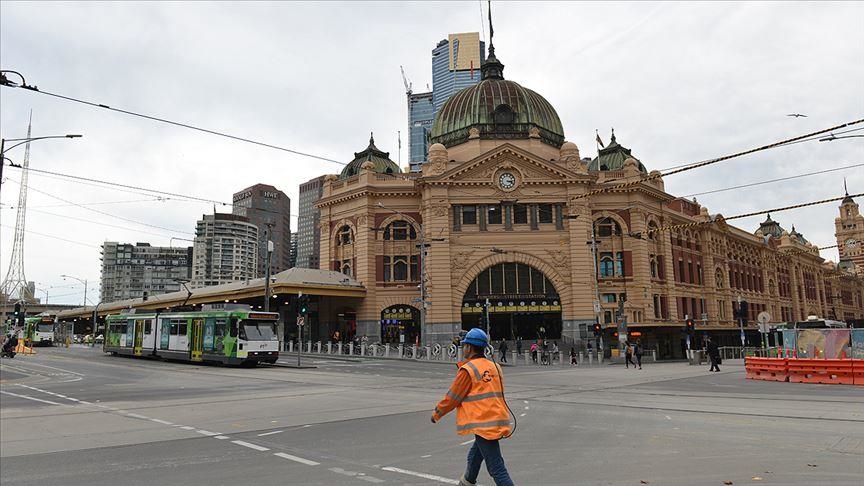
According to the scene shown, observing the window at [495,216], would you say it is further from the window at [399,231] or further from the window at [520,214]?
the window at [399,231]

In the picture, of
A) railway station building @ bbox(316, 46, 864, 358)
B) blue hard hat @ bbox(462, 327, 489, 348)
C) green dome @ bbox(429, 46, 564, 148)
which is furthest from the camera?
green dome @ bbox(429, 46, 564, 148)

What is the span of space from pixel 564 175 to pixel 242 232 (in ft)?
287

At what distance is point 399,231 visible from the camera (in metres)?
58.3

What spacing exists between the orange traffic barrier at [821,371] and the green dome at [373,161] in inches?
1828

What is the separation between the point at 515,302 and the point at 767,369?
2896 centimetres

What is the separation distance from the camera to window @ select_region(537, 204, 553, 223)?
5475 centimetres

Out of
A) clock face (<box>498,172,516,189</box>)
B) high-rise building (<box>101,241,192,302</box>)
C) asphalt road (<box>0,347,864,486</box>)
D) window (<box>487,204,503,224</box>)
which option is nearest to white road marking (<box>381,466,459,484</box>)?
asphalt road (<box>0,347,864,486</box>)

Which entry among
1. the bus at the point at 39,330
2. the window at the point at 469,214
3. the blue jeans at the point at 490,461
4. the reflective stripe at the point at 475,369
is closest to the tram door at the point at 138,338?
the window at the point at 469,214

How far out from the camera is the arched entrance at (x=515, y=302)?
175 feet

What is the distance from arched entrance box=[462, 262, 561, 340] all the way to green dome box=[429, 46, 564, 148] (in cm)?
1382

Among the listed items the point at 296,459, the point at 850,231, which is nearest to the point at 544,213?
the point at 296,459

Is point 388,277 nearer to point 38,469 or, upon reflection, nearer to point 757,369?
point 757,369

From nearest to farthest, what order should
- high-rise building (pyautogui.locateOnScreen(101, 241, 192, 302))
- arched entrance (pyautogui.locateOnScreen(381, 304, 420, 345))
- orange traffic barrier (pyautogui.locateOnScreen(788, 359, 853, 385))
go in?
orange traffic barrier (pyautogui.locateOnScreen(788, 359, 853, 385))
arched entrance (pyautogui.locateOnScreen(381, 304, 420, 345))
high-rise building (pyautogui.locateOnScreen(101, 241, 192, 302))

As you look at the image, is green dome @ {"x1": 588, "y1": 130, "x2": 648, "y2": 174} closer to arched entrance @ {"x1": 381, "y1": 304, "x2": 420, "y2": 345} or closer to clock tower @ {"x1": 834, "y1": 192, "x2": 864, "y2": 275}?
arched entrance @ {"x1": 381, "y1": 304, "x2": 420, "y2": 345}
